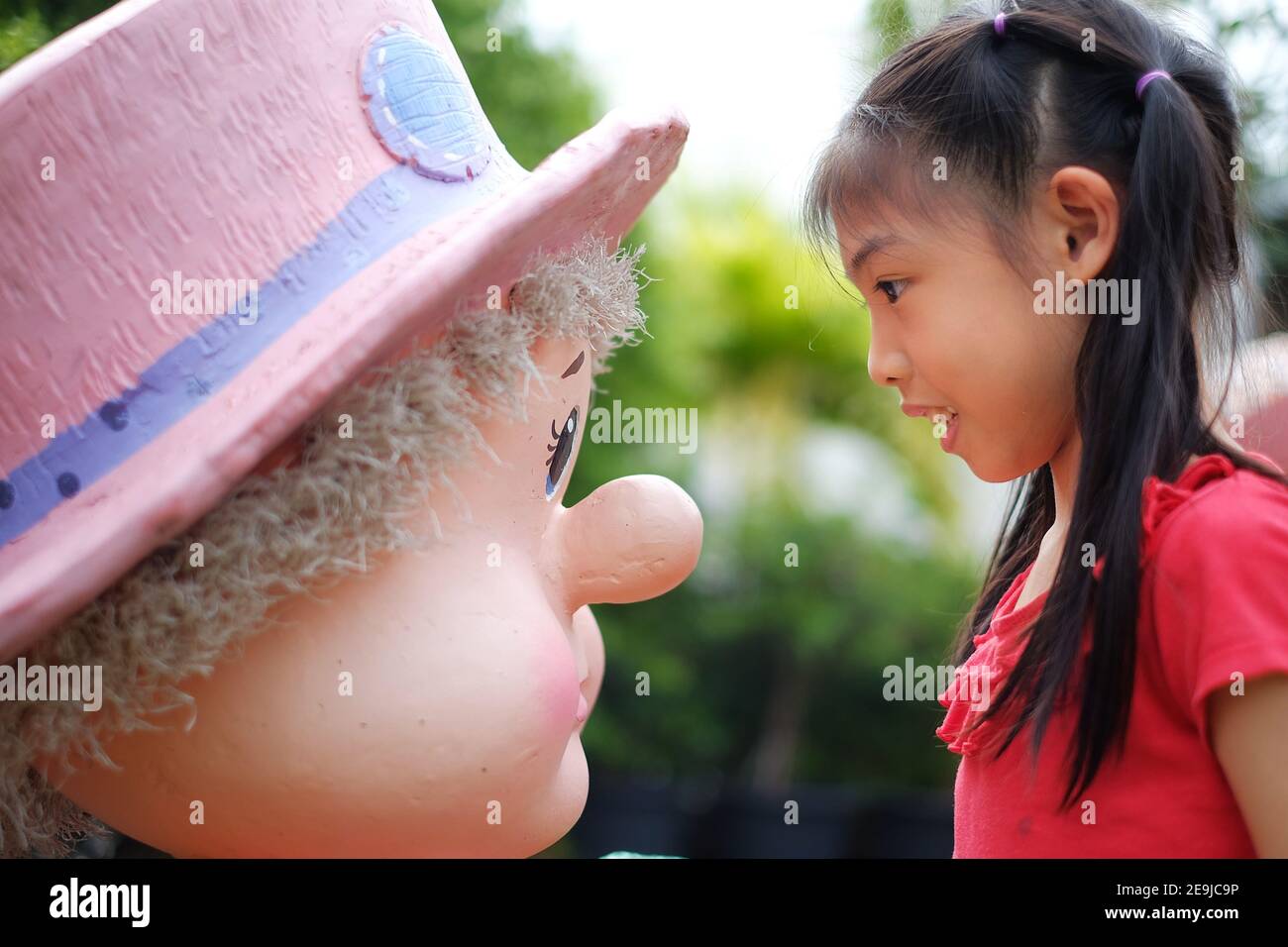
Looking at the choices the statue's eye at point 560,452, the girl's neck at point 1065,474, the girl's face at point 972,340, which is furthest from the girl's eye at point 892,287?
the statue's eye at point 560,452

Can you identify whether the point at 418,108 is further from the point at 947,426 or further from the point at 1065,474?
the point at 1065,474

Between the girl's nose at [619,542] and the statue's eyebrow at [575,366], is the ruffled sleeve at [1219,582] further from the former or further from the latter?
the statue's eyebrow at [575,366]

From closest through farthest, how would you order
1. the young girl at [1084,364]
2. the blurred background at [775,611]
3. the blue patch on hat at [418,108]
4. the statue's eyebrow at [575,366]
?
the young girl at [1084,364] < the blue patch on hat at [418,108] < the statue's eyebrow at [575,366] < the blurred background at [775,611]

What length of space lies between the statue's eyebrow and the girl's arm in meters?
0.75

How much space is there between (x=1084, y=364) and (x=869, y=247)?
27cm

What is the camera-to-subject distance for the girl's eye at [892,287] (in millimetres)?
1356

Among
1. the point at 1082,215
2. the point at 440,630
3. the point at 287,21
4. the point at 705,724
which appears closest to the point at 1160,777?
the point at 1082,215

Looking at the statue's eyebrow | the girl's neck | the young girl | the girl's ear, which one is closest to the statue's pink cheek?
the statue's eyebrow

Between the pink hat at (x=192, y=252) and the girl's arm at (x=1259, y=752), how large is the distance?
0.78 metres

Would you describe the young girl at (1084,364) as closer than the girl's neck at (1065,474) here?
Yes

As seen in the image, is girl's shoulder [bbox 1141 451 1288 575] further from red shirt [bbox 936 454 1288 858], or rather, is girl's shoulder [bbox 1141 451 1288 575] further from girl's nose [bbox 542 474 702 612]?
girl's nose [bbox 542 474 702 612]

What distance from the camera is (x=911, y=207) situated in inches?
53.2

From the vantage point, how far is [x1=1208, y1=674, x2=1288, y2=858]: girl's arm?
108 cm

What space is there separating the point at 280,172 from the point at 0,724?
0.60 metres
